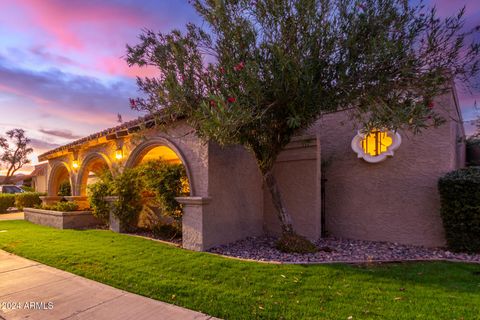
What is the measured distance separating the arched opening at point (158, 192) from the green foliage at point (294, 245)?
2.70 m

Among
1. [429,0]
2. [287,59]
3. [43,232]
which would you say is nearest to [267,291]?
[287,59]

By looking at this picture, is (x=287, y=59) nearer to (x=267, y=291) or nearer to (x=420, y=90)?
(x=420, y=90)

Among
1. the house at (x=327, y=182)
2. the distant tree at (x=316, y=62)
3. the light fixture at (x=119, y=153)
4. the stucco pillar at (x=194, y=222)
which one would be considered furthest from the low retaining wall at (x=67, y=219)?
the distant tree at (x=316, y=62)

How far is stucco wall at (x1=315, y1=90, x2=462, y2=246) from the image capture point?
6926 millimetres

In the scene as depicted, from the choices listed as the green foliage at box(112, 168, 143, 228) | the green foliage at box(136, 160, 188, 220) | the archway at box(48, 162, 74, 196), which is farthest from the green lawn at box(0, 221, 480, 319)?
the archway at box(48, 162, 74, 196)

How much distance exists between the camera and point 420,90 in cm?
523

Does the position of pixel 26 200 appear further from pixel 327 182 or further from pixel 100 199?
pixel 327 182

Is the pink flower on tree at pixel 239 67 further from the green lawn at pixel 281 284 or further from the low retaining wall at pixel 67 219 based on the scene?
the low retaining wall at pixel 67 219

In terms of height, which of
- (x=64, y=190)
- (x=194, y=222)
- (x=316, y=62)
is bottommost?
(x=194, y=222)

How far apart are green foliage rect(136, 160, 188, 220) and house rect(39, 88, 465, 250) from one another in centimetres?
52

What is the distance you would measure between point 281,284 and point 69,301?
126 inches

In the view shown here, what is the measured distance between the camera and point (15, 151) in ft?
110

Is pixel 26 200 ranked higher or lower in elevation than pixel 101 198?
lower

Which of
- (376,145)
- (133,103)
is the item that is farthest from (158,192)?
(376,145)
